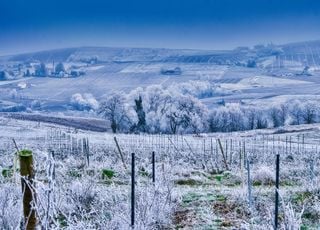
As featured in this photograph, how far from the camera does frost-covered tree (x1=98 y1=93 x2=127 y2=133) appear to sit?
207ft

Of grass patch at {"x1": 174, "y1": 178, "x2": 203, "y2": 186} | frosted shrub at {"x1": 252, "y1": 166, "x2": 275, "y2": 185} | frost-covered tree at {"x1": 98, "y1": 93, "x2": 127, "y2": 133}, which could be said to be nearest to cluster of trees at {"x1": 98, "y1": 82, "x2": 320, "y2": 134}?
frost-covered tree at {"x1": 98, "y1": 93, "x2": 127, "y2": 133}

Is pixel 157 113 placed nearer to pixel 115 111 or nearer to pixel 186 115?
pixel 186 115

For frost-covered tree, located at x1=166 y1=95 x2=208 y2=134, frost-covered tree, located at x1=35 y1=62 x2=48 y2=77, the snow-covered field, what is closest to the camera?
the snow-covered field

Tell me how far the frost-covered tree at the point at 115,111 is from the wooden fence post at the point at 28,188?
180 ft

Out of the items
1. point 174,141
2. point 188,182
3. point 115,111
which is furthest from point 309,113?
point 188,182

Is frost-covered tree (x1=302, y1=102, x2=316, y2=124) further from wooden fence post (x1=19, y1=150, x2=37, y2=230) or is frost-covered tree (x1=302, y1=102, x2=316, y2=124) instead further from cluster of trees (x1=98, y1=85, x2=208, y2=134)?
wooden fence post (x1=19, y1=150, x2=37, y2=230)

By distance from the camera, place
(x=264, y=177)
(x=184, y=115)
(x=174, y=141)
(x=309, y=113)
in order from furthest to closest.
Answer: (x=309, y=113)
(x=184, y=115)
(x=174, y=141)
(x=264, y=177)

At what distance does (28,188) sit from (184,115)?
5789 cm

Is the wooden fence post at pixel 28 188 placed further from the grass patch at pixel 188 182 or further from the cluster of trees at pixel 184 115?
the cluster of trees at pixel 184 115

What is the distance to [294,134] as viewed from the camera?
42.8 metres

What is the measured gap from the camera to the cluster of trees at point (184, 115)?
61363 millimetres

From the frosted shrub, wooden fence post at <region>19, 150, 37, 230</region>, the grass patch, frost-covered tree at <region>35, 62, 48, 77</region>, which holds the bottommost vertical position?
the grass patch

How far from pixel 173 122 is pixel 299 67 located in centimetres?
9752

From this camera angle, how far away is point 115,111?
65000 mm
